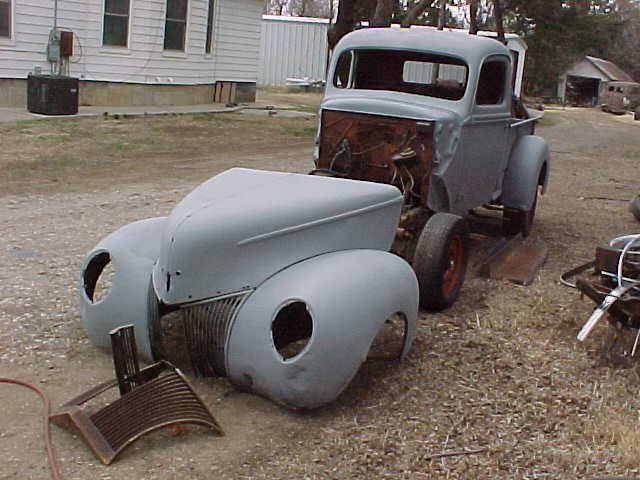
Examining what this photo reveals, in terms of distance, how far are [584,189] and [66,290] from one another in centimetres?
836

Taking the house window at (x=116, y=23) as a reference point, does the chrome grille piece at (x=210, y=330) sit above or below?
below

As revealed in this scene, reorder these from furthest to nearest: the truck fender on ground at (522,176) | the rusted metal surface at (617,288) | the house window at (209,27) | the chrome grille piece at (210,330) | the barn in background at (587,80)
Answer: the barn in background at (587,80)
the house window at (209,27)
the truck fender on ground at (522,176)
the rusted metal surface at (617,288)
the chrome grille piece at (210,330)

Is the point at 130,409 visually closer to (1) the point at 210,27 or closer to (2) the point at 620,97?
(1) the point at 210,27

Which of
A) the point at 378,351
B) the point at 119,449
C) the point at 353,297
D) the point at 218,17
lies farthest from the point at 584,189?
the point at 218,17

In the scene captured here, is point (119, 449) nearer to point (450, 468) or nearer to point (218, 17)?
point (450, 468)

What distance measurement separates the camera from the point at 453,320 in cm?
554

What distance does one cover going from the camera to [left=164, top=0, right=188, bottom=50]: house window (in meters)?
18.4

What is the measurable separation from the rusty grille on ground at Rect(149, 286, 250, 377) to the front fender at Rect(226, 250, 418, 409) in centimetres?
7

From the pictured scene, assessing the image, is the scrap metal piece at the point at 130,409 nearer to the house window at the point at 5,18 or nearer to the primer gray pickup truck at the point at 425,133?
the primer gray pickup truck at the point at 425,133

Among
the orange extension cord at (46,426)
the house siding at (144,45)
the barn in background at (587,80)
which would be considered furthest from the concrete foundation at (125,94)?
the barn in background at (587,80)

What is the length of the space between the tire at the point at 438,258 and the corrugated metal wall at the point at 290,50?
2632 cm

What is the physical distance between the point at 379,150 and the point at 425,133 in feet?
1.29

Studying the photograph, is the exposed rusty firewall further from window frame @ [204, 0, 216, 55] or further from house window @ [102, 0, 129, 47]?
window frame @ [204, 0, 216, 55]

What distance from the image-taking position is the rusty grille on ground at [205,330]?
4059 millimetres
